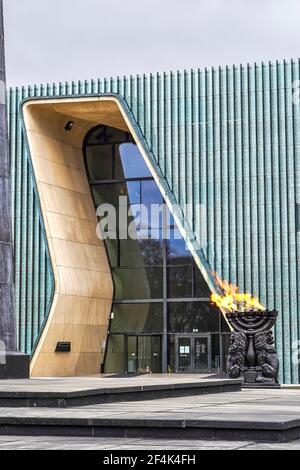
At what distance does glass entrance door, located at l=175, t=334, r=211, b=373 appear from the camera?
3597 centimetres

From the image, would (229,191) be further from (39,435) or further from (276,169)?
(39,435)

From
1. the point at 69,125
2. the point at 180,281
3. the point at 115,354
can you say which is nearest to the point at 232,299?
the point at 180,281

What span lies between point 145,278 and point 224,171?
646cm

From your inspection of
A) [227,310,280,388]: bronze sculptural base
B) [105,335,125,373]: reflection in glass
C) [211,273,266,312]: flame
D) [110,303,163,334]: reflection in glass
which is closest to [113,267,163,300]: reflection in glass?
[110,303,163,334]: reflection in glass

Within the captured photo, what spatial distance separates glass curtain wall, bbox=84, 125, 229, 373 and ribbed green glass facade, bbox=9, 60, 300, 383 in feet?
10.5

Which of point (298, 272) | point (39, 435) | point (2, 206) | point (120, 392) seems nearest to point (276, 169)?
point (298, 272)

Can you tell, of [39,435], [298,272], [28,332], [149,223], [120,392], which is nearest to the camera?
[39,435]

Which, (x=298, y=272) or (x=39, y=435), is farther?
(x=298, y=272)

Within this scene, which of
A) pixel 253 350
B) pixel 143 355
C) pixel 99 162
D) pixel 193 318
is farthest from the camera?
pixel 99 162

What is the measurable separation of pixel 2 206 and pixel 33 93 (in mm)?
15893

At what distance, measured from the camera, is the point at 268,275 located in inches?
1305

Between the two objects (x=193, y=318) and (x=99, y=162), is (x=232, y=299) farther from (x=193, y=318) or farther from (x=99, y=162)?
(x=99, y=162)

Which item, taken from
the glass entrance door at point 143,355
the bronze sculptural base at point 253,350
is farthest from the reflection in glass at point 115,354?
the bronze sculptural base at point 253,350

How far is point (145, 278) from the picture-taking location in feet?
125
